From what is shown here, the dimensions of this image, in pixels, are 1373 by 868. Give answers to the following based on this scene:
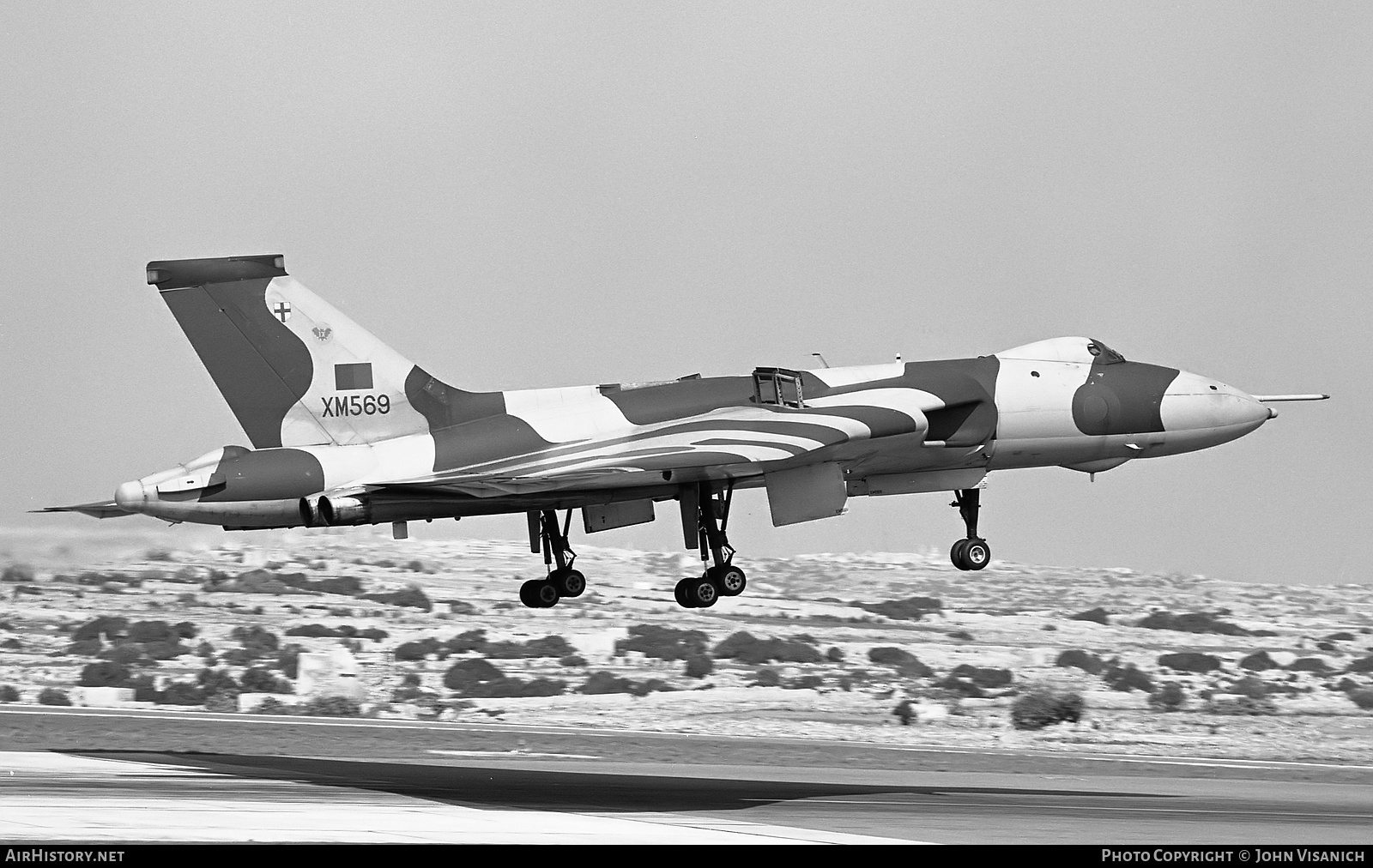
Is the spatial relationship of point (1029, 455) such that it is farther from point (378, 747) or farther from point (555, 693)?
point (555, 693)

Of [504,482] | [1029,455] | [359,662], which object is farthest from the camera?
[359,662]

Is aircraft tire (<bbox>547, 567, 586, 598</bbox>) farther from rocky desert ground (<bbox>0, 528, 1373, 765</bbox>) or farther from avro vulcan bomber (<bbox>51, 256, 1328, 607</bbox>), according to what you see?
rocky desert ground (<bbox>0, 528, 1373, 765</bbox>)

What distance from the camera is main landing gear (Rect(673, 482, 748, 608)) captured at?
30.1 meters

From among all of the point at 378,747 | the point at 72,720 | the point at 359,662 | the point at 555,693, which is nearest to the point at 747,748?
the point at 378,747

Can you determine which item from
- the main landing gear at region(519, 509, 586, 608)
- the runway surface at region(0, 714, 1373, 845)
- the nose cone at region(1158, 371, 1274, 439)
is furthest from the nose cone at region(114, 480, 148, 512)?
the nose cone at region(1158, 371, 1274, 439)

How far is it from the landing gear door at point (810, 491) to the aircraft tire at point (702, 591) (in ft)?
4.86

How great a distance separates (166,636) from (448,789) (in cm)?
3820

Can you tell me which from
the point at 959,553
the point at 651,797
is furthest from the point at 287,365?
the point at 959,553

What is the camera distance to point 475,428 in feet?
95.0

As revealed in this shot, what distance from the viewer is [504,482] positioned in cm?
2723

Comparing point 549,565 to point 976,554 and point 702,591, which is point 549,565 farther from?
point 976,554

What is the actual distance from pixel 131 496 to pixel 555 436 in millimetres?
6653
